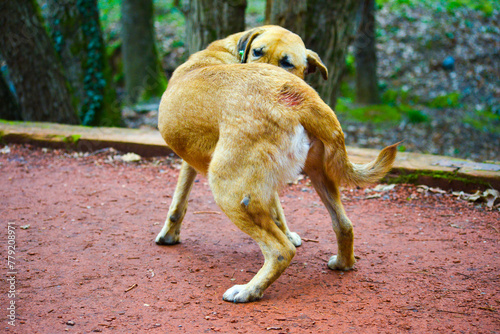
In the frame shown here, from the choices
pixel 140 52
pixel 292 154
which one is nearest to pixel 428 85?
pixel 140 52

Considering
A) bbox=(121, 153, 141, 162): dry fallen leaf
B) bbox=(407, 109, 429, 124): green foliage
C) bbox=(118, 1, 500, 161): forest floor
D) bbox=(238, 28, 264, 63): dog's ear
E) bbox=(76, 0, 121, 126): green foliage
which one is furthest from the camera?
bbox=(407, 109, 429, 124): green foliage

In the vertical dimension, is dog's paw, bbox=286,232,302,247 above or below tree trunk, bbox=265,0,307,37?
below

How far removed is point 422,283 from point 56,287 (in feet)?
8.57

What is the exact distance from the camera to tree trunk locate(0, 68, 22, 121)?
314 inches

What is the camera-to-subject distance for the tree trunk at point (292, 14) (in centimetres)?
586

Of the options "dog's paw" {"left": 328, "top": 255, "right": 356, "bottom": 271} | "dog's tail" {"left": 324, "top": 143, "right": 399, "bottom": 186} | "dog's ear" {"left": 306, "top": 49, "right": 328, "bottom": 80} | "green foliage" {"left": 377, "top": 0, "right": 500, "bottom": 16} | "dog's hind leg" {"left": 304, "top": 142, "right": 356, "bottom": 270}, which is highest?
"green foliage" {"left": 377, "top": 0, "right": 500, "bottom": 16}

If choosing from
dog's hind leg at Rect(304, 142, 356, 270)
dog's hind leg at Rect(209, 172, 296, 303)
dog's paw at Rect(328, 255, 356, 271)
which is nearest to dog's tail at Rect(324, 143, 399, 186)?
dog's hind leg at Rect(304, 142, 356, 270)

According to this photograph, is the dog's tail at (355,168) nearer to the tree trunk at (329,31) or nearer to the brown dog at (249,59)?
the brown dog at (249,59)

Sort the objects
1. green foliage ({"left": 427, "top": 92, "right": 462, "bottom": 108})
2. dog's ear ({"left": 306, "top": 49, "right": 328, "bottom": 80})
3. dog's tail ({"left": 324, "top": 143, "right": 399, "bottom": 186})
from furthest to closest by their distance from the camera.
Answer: green foliage ({"left": 427, "top": 92, "right": 462, "bottom": 108}) → dog's ear ({"left": 306, "top": 49, "right": 328, "bottom": 80}) → dog's tail ({"left": 324, "top": 143, "right": 399, "bottom": 186})

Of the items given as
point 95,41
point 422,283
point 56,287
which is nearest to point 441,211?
point 422,283

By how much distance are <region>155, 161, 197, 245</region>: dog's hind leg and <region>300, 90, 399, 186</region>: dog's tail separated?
4.42 ft

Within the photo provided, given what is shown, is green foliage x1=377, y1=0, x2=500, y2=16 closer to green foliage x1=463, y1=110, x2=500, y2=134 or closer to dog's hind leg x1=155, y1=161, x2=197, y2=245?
green foliage x1=463, y1=110, x2=500, y2=134

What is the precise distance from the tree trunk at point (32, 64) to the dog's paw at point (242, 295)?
6.38 m

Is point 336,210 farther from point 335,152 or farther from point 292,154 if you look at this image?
point 292,154
